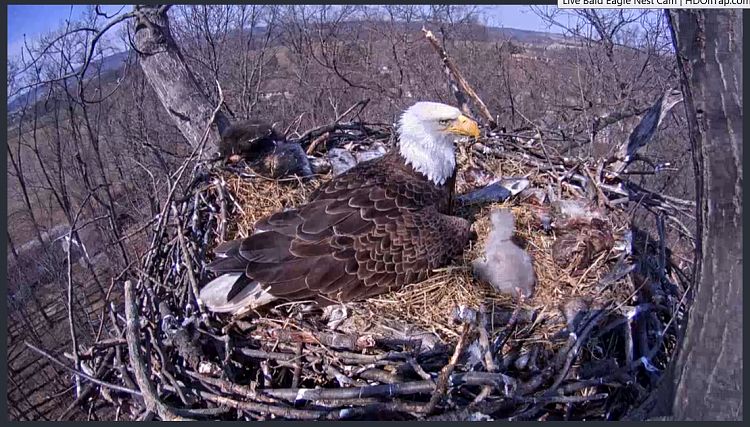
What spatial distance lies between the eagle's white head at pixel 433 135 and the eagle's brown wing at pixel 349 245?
0.31 metres

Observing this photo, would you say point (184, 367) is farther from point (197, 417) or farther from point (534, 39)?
point (534, 39)

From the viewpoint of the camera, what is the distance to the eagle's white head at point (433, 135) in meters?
3.84

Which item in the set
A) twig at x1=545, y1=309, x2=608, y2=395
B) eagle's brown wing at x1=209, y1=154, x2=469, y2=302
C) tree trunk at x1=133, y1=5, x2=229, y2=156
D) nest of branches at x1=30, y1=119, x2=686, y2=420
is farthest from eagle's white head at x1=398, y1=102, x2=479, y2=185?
tree trunk at x1=133, y1=5, x2=229, y2=156

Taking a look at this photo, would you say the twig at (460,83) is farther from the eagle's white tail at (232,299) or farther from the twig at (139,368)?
the twig at (139,368)

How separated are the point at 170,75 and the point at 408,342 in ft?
11.1

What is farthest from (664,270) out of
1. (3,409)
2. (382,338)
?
(3,409)

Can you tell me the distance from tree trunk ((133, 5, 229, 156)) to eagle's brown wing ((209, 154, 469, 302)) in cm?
168

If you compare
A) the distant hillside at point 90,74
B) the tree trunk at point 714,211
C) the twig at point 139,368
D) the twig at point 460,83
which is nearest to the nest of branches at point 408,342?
the twig at point 139,368

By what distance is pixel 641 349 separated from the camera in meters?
2.91

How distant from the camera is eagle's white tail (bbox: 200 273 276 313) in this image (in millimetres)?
3154

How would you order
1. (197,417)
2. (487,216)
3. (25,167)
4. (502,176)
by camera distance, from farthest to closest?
(25,167) → (502,176) → (487,216) → (197,417)

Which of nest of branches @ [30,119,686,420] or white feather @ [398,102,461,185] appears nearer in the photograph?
nest of branches @ [30,119,686,420]

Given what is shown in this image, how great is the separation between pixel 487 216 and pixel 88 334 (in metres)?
5.48

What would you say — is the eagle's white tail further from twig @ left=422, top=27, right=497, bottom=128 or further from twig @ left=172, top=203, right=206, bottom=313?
twig @ left=422, top=27, right=497, bottom=128
